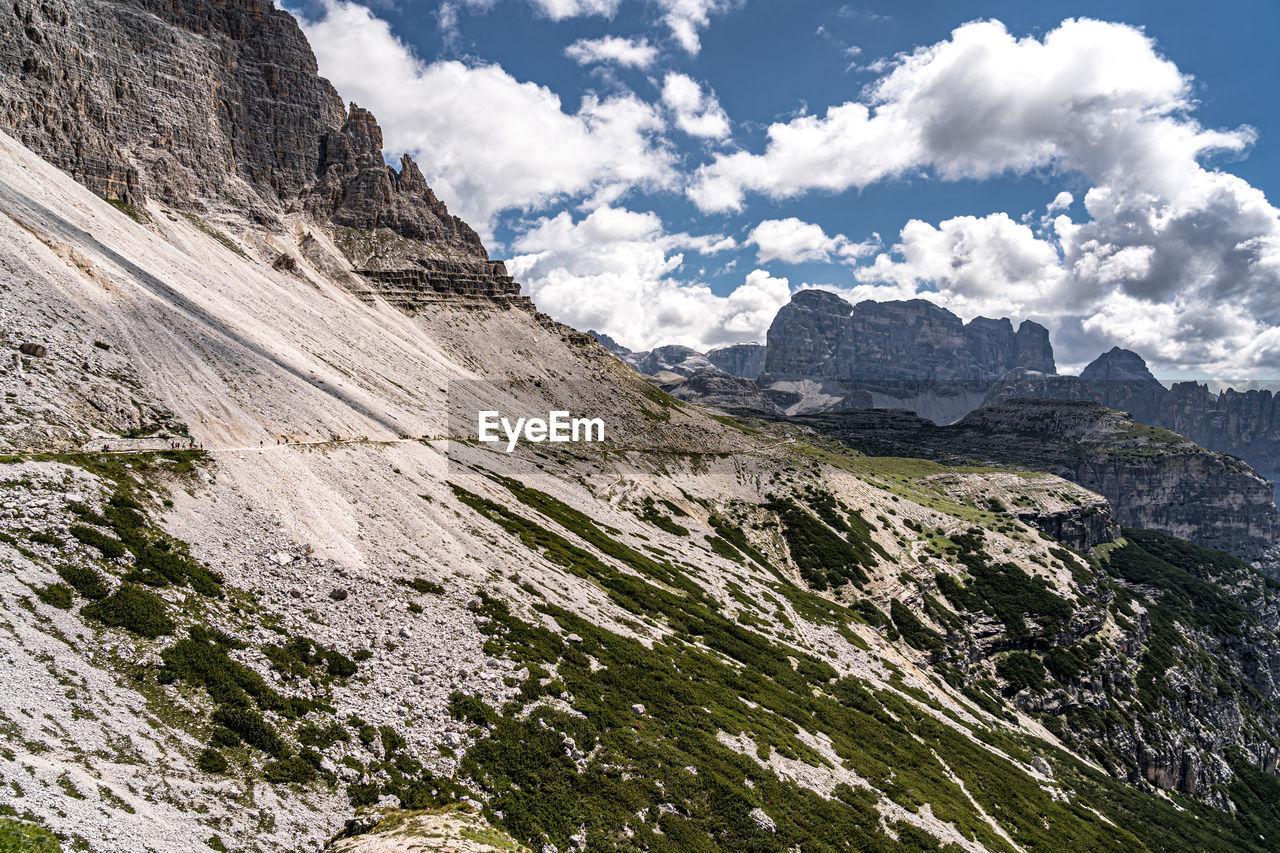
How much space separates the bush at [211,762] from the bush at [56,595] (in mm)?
8218

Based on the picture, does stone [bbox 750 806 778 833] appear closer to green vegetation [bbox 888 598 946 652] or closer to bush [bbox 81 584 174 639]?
bush [bbox 81 584 174 639]

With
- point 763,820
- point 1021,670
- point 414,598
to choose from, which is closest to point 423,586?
point 414,598

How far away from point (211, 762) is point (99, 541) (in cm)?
1275

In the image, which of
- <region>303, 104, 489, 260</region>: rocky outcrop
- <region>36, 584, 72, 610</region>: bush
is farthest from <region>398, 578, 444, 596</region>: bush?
<region>303, 104, 489, 260</region>: rocky outcrop

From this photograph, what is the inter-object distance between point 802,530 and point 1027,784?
52282 mm

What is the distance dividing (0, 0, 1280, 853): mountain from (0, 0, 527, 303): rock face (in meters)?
0.95

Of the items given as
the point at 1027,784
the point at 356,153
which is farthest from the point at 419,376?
the point at 1027,784

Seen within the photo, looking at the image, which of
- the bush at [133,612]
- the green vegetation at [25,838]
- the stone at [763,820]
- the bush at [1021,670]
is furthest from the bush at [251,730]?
the bush at [1021,670]

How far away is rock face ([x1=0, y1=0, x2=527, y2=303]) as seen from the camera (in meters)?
102

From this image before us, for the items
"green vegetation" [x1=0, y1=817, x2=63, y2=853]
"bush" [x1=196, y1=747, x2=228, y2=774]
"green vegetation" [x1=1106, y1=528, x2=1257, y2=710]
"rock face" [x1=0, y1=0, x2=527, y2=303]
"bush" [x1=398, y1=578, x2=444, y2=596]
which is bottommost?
"green vegetation" [x1=1106, y1=528, x2=1257, y2=710]

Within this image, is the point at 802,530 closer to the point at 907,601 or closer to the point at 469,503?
the point at 907,601

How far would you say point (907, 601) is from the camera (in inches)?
3671

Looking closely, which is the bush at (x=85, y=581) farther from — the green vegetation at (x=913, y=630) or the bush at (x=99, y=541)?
the green vegetation at (x=913, y=630)

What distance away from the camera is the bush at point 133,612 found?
824 inches
